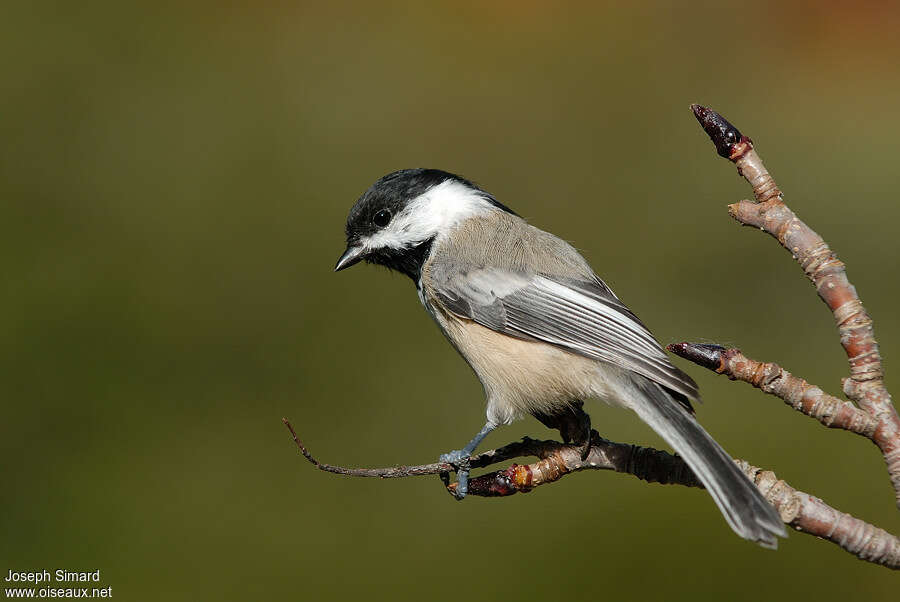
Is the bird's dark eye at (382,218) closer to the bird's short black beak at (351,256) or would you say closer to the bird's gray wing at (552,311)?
the bird's short black beak at (351,256)

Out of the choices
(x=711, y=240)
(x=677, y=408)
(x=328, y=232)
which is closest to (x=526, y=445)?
(x=677, y=408)

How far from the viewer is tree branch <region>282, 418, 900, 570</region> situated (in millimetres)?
1034

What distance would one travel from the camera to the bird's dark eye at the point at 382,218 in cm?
184

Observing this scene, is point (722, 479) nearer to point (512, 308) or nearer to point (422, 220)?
point (512, 308)

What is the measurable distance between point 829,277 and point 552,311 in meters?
0.59

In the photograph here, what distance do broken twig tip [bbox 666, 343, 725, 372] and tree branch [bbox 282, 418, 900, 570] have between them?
0.15 meters

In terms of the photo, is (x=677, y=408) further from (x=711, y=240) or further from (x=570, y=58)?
(x=570, y=58)

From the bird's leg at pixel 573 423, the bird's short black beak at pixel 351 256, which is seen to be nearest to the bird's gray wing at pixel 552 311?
the bird's leg at pixel 573 423

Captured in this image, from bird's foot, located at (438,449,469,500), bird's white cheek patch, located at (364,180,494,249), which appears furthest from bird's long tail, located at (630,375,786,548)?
bird's white cheek patch, located at (364,180,494,249)

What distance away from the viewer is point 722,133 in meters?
1.08

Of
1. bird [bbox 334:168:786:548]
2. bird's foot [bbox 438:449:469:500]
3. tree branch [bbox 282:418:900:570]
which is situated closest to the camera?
tree branch [bbox 282:418:900:570]

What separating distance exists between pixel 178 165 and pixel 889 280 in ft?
8.45

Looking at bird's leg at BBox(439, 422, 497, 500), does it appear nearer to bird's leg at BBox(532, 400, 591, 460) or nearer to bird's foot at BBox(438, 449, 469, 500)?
bird's foot at BBox(438, 449, 469, 500)

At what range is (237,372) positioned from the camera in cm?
276
